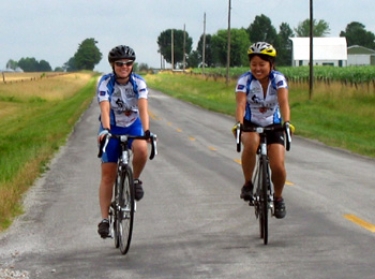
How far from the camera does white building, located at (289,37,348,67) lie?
4990 inches

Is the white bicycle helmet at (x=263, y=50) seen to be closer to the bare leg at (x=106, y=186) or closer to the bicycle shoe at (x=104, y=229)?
the bare leg at (x=106, y=186)

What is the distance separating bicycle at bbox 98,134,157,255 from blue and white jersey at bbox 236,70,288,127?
123 cm

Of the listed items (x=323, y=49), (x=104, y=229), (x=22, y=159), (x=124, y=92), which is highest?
(x=323, y=49)

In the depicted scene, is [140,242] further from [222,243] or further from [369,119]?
[369,119]

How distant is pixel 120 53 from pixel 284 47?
542 feet

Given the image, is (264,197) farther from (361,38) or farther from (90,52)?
(361,38)

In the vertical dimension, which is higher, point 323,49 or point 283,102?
point 323,49

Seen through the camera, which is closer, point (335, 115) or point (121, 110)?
point (121, 110)

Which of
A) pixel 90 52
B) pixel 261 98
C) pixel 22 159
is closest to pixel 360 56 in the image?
pixel 90 52

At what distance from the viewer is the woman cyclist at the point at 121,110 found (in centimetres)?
811

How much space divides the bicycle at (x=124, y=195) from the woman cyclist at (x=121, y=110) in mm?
96

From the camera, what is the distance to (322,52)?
130 metres

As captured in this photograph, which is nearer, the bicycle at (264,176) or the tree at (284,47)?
the bicycle at (264,176)

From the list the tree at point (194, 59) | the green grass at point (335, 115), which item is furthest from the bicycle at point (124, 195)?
the tree at point (194, 59)
